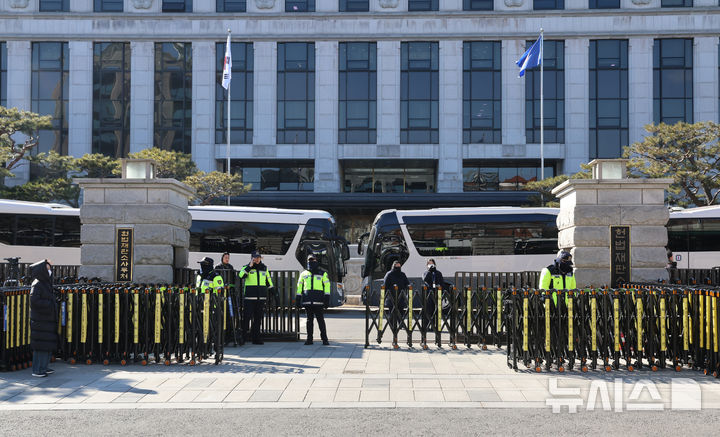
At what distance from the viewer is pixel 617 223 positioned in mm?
13500

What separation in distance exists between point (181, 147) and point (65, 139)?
8.00 m

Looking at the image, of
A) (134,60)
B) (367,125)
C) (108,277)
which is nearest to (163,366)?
(108,277)

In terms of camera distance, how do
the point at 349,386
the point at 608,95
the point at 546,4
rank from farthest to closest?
the point at 546,4 → the point at 608,95 → the point at 349,386

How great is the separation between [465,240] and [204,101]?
93.0 ft

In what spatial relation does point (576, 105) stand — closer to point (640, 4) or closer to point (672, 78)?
point (672, 78)

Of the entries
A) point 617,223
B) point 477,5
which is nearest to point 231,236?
point 617,223

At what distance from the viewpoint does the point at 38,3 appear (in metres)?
45.8

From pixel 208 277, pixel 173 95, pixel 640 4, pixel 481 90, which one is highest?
pixel 640 4

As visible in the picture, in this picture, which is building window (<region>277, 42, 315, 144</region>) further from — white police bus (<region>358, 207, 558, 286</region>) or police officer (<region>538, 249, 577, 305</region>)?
police officer (<region>538, 249, 577, 305</region>)

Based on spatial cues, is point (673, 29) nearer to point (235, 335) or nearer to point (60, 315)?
point (235, 335)

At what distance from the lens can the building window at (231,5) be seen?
4619 centimetres

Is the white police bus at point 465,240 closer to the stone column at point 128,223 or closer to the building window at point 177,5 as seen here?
the stone column at point 128,223

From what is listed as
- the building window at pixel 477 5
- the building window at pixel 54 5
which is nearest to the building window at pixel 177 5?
the building window at pixel 54 5

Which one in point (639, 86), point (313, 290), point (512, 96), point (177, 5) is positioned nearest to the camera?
point (313, 290)
